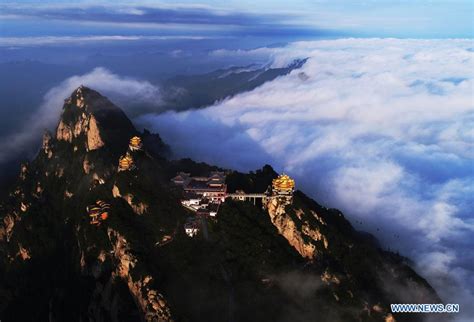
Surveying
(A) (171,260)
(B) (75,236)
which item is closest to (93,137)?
(B) (75,236)

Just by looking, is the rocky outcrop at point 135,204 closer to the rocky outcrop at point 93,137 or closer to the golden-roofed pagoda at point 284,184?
the golden-roofed pagoda at point 284,184

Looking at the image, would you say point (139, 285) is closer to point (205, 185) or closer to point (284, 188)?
point (205, 185)

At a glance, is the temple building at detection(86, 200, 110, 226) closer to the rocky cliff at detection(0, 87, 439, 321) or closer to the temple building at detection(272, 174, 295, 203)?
the rocky cliff at detection(0, 87, 439, 321)

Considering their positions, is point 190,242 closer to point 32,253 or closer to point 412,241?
point 32,253

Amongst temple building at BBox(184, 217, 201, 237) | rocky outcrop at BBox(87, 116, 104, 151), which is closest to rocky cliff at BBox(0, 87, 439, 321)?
rocky outcrop at BBox(87, 116, 104, 151)

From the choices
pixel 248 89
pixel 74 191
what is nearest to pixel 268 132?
pixel 248 89

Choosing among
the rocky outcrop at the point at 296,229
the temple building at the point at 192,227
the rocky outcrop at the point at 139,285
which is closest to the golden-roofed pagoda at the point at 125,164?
the rocky outcrop at the point at 139,285

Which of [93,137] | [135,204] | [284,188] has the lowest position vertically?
[135,204]

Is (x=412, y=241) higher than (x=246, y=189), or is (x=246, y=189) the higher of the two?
(x=246, y=189)
